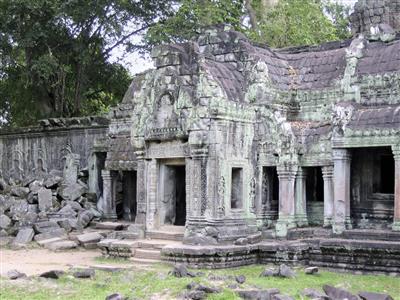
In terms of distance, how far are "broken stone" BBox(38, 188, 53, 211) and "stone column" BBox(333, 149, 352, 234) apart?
10454mm

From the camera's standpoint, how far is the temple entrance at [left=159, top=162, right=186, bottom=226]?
56.1 feet

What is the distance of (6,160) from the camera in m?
29.5

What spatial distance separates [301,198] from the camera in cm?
1662

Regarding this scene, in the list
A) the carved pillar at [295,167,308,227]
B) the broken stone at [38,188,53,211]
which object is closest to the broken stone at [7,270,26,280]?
the carved pillar at [295,167,308,227]

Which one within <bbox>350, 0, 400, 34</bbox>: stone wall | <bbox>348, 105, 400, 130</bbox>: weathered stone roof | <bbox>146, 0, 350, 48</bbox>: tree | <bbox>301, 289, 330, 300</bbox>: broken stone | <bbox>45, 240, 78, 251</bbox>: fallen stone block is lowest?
<bbox>301, 289, 330, 300</bbox>: broken stone

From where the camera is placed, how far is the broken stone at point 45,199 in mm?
22203

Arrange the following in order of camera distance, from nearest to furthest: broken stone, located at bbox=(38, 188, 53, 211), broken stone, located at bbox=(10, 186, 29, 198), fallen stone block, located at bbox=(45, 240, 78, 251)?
fallen stone block, located at bbox=(45, 240, 78, 251) → broken stone, located at bbox=(38, 188, 53, 211) → broken stone, located at bbox=(10, 186, 29, 198)

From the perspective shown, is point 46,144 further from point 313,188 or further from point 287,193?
point 287,193

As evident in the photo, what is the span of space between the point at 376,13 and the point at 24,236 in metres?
11.6

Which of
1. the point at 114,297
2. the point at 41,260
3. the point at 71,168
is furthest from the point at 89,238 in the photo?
the point at 114,297

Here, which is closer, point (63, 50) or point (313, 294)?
point (313, 294)

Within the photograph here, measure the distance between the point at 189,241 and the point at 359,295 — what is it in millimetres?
4928

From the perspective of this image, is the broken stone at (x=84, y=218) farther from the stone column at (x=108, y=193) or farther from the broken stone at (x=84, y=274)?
the broken stone at (x=84, y=274)

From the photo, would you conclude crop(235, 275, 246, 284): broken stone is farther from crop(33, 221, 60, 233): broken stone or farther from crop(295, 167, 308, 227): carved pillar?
crop(33, 221, 60, 233): broken stone
